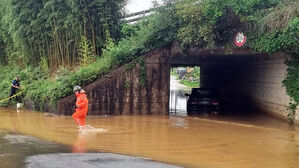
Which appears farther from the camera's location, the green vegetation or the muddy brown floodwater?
the green vegetation

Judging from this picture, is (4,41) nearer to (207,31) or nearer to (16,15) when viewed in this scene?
(16,15)

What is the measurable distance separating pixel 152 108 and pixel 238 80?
8.55m

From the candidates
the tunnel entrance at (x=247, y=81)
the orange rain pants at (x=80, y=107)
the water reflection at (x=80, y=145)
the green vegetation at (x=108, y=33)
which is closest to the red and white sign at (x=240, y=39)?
the green vegetation at (x=108, y=33)

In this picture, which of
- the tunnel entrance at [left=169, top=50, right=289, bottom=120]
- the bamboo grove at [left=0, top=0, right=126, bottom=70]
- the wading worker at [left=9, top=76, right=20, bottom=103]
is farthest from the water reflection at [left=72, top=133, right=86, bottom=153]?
the wading worker at [left=9, top=76, right=20, bottom=103]

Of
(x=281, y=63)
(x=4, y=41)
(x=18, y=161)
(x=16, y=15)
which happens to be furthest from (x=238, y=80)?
(x=18, y=161)

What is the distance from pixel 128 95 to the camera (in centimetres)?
1719

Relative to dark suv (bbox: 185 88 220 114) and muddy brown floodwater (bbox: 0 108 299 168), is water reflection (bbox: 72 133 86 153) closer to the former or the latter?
muddy brown floodwater (bbox: 0 108 299 168)

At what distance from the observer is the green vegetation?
14266mm

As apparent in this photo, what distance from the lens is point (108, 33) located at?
19.4 m

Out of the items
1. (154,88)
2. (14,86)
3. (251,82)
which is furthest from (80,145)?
(251,82)

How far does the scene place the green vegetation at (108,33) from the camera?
562 inches

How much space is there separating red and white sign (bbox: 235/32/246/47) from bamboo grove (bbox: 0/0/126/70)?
6677 mm

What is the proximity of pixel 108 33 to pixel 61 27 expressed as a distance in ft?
8.64

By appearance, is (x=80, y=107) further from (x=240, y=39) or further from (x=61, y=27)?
(x=61, y=27)
